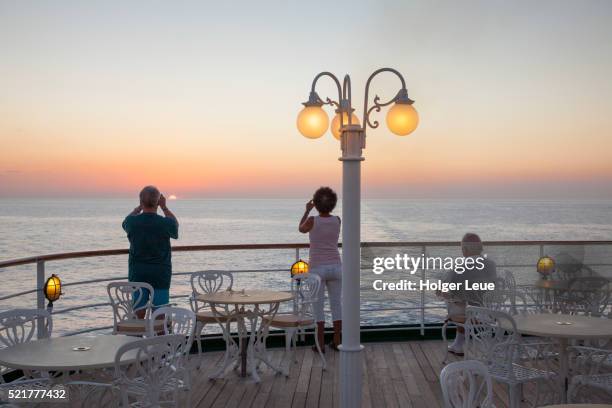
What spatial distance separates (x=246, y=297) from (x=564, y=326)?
7.87 ft

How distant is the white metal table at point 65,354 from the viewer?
3.03m

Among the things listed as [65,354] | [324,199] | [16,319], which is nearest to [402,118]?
[65,354]

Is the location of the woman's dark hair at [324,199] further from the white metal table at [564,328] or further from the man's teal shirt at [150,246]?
the white metal table at [564,328]

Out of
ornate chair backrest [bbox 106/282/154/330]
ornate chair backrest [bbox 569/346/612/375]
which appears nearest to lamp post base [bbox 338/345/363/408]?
ornate chair backrest [bbox 569/346/612/375]

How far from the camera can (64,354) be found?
323 cm

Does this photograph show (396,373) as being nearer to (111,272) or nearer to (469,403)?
(469,403)

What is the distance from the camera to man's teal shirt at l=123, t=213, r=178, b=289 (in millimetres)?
5195

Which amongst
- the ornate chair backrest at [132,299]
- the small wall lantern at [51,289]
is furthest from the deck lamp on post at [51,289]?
the ornate chair backrest at [132,299]

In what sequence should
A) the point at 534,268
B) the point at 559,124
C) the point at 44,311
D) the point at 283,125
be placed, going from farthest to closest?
the point at 283,125 < the point at 559,124 < the point at 534,268 < the point at 44,311

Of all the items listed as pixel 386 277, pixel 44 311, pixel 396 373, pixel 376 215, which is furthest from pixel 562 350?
pixel 376 215

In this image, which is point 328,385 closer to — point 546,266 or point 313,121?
point 313,121

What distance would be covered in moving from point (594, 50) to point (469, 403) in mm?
6105

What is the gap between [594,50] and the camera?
731 cm

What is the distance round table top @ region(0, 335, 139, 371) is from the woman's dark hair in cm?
250
